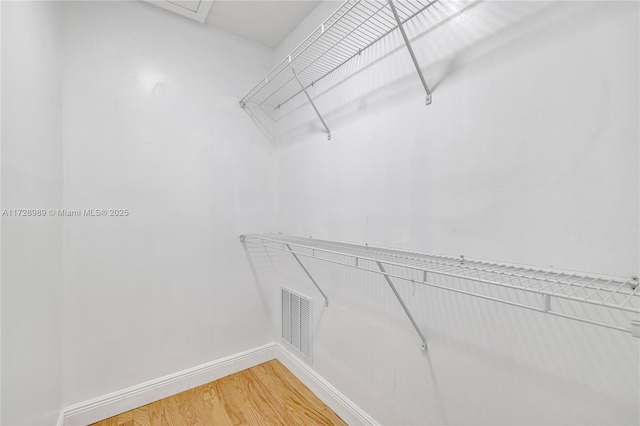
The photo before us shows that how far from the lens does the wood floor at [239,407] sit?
1.43m

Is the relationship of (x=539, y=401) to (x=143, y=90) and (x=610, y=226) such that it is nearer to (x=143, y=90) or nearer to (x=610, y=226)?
(x=610, y=226)

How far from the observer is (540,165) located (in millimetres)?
760

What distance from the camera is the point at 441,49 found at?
99 cm

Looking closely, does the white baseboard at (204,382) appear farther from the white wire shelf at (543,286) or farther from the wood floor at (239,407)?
the white wire shelf at (543,286)

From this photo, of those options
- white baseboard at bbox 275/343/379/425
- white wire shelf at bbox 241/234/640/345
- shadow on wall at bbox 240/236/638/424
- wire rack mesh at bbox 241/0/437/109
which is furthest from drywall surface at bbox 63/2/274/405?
white wire shelf at bbox 241/234/640/345

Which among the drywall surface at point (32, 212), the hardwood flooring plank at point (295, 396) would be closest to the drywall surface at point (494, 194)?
the hardwood flooring plank at point (295, 396)

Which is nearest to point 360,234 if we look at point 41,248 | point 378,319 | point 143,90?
point 378,319

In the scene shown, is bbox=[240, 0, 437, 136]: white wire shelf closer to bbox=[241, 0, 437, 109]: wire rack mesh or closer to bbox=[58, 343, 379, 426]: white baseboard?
bbox=[241, 0, 437, 109]: wire rack mesh

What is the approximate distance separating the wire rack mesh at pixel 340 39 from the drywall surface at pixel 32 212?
0.99m

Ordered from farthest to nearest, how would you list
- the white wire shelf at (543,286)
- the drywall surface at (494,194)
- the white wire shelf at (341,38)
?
the white wire shelf at (341,38)
the drywall surface at (494,194)
the white wire shelf at (543,286)

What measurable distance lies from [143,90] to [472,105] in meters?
1.80

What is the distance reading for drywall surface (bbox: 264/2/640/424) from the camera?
2.15ft

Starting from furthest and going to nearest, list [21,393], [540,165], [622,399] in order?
[21,393], [540,165], [622,399]

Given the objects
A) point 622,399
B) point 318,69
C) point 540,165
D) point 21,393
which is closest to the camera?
point 622,399
